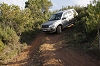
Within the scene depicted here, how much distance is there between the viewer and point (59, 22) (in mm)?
14938

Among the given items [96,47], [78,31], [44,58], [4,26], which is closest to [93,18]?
[96,47]

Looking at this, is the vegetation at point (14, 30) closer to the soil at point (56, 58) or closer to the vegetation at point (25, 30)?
the vegetation at point (25, 30)

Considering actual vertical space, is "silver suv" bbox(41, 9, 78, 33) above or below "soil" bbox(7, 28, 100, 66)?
above

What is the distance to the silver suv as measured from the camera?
14648 millimetres

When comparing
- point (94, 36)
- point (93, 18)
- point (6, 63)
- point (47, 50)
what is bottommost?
point (6, 63)

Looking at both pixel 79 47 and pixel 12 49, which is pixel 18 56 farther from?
pixel 79 47

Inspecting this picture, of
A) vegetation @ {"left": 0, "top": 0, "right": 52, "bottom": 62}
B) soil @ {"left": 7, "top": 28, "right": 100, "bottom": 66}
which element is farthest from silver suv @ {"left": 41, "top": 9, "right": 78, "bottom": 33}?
vegetation @ {"left": 0, "top": 0, "right": 52, "bottom": 62}

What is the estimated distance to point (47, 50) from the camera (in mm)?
11375

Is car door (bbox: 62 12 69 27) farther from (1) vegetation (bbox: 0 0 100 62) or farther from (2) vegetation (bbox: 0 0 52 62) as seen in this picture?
(2) vegetation (bbox: 0 0 52 62)

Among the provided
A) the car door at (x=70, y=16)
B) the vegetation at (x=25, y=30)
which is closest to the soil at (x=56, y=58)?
the vegetation at (x=25, y=30)

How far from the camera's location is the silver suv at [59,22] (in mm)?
14648

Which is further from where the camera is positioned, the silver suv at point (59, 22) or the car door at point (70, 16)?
the car door at point (70, 16)

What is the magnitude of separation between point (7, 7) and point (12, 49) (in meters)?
4.37

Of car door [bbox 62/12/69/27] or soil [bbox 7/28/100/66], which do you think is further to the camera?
car door [bbox 62/12/69/27]
